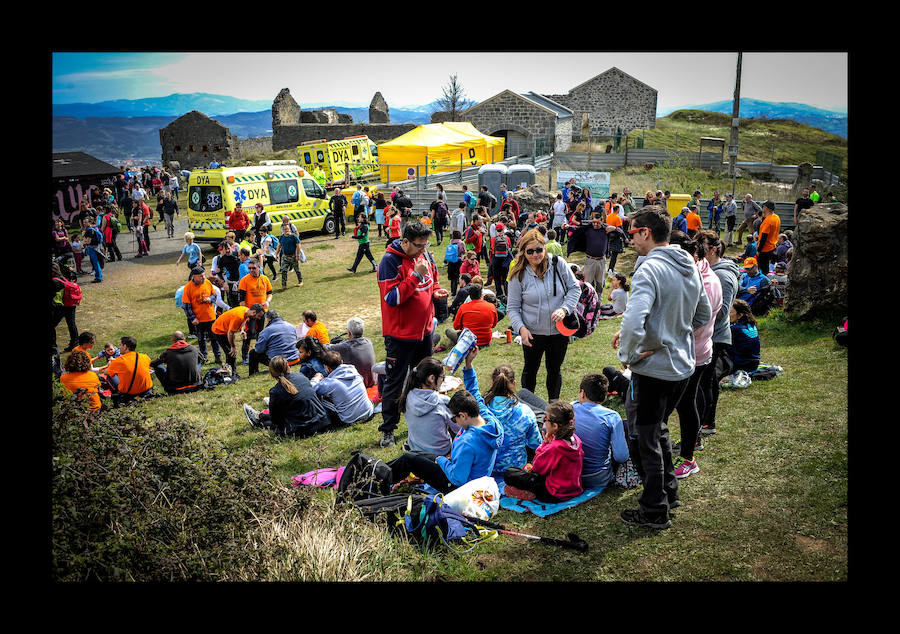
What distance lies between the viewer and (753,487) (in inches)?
179

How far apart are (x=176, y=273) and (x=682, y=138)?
3743 cm

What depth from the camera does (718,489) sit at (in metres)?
4.56

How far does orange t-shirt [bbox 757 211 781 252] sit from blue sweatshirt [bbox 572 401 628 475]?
30.5 feet

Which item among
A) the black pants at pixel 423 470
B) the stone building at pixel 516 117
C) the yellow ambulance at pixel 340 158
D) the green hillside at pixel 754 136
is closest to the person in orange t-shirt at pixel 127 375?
the black pants at pixel 423 470

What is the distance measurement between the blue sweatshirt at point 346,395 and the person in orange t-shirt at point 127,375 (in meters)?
2.89

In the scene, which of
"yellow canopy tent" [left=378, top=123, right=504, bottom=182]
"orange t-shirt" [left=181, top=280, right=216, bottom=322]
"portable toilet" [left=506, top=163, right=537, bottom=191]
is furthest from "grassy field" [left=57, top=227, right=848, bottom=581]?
"yellow canopy tent" [left=378, top=123, right=504, bottom=182]

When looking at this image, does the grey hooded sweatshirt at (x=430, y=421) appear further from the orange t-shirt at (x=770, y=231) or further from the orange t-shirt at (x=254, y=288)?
the orange t-shirt at (x=770, y=231)

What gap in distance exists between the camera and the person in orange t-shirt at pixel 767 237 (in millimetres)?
12102

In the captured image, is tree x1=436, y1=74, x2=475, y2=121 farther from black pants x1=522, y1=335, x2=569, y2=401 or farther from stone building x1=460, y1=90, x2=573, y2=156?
black pants x1=522, y1=335, x2=569, y2=401

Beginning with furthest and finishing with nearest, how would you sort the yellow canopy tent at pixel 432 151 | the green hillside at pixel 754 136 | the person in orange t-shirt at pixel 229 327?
1. the green hillside at pixel 754 136
2. the yellow canopy tent at pixel 432 151
3. the person in orange t-shirt at pixel 229 327

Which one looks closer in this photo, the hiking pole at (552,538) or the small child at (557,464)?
the hiking pole at (552,538)
